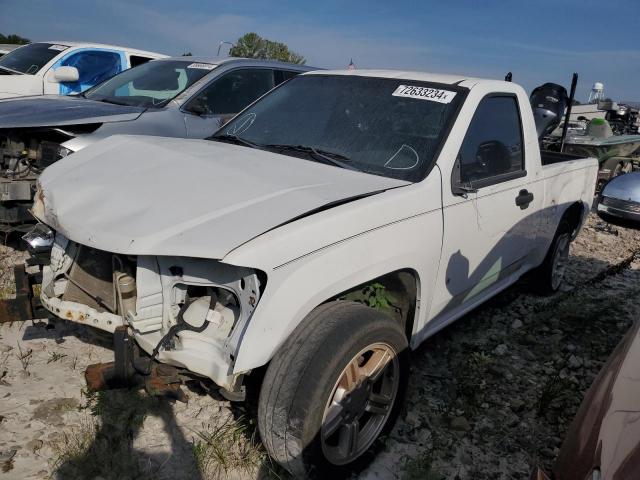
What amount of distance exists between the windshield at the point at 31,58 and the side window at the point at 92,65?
0.23 m

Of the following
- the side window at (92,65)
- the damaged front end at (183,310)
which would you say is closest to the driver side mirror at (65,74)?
the side window at (92,65)

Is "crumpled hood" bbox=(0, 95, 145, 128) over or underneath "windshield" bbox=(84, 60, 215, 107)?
underneath

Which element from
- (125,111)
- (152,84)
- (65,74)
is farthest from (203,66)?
(65,74)

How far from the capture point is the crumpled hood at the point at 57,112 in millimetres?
4535

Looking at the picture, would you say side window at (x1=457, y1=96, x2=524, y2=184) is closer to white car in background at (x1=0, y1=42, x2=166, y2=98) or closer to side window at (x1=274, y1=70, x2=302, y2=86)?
side window at (x1=274, y1=70, x2=302, y2=86)

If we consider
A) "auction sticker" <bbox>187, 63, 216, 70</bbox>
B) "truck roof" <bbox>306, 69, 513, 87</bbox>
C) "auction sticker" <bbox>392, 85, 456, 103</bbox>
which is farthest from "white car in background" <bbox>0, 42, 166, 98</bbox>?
"auction sticker" <bbox>392, 85, 456, 103</bbox>

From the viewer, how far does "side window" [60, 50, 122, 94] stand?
7438 millimetres

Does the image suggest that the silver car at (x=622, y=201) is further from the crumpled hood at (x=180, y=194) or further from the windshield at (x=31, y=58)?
the windshield at (x=31, y=58)

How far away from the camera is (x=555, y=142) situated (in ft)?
34.0

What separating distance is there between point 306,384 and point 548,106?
6.79 meters

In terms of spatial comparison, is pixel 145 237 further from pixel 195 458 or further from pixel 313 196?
pixel 195 458

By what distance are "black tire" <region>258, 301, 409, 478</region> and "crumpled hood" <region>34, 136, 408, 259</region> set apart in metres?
0.49

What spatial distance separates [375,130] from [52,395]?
2.37m

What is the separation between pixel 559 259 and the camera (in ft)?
16.1
